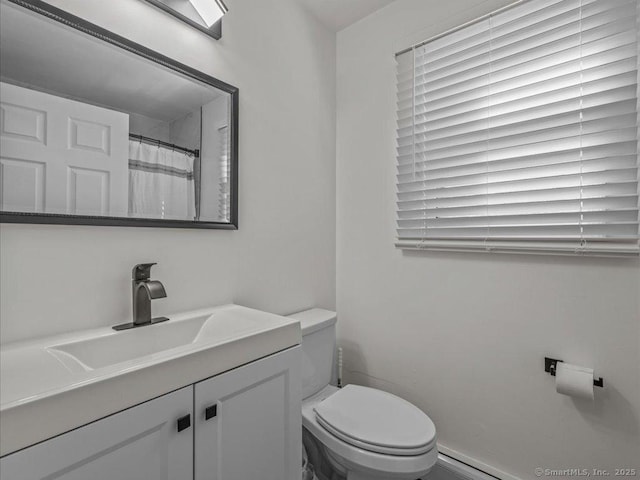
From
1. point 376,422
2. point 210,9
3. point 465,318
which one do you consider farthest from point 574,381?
point 210,9

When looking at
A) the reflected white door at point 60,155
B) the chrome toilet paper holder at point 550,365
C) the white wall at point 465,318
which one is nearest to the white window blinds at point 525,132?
the white wall at point 465,318

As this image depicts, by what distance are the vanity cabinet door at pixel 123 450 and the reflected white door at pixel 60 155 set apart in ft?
2.06

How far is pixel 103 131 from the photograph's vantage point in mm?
1039

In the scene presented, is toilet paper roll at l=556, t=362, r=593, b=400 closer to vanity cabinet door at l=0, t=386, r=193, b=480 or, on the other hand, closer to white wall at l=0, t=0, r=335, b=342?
white wall at l=0, t=0, r=335, b=342

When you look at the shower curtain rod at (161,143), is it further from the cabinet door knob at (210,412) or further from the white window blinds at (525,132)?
the white window blinds at (525,132)

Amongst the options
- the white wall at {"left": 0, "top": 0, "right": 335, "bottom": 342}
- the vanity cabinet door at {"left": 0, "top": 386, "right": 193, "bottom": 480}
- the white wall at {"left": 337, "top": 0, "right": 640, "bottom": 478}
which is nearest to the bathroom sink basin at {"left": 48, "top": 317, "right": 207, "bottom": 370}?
the white wall at {"left": 0, "top": 0, "right": 335, "bottom": 342}

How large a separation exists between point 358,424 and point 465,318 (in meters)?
0.68

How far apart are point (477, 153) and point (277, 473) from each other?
4.85 feet

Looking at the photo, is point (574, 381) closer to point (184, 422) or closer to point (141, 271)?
point (184, 422)

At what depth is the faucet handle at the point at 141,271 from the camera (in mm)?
1083

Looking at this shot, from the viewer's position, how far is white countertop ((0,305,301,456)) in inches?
23.2

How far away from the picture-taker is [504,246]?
138 cm

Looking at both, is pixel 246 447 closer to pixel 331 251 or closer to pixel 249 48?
pixel 331 251

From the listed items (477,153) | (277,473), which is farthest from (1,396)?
(477,153)
